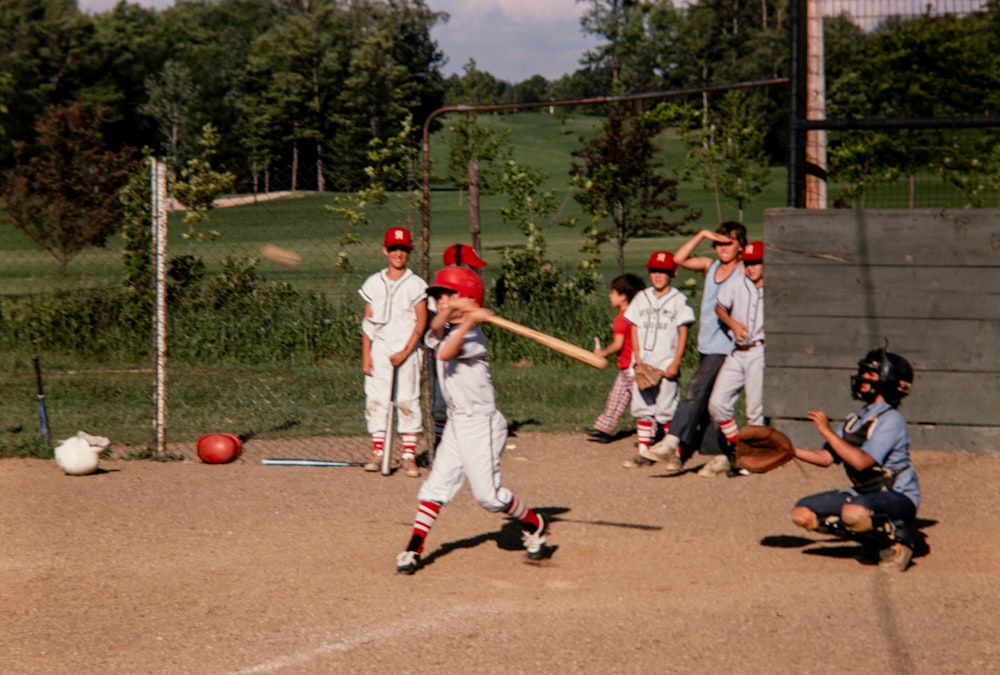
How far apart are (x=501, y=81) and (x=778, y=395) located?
404ft

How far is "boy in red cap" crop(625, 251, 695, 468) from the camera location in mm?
10062

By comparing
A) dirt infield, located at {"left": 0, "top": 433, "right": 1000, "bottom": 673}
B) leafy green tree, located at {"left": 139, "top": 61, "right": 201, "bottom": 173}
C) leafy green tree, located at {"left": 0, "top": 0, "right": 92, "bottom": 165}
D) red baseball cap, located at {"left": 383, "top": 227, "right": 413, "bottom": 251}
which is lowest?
dirt infield, located at {"left": 0, "top": 433, "right": 1000, "bottom": 673}

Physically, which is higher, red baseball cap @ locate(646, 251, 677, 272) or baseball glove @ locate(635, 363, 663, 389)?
red baseball cap @ locate(646, 251, 677, 272)

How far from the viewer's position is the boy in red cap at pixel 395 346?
9.66 m

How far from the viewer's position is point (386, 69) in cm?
5800

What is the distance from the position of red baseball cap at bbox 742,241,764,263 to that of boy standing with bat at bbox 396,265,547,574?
357 cm

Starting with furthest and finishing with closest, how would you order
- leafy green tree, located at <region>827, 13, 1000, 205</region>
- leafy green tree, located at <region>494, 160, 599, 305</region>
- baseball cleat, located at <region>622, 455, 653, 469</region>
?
leafy green tree, located at <region>827, 13, 1000, 205</region>
leafy green tree, located at <region>494, 160, 599, 305</region>
baseball cleat, located at <region>622, 455, 653, 469</region>

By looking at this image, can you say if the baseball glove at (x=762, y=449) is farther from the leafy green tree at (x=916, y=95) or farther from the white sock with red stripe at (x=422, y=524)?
the leafy green tree at (x=916, y=95)

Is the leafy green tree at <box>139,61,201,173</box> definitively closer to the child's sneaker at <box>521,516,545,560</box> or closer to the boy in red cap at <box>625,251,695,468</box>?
the boy in red cap at <box>625,251,695,468</box>

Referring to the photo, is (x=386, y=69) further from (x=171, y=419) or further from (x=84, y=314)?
(x=171, y=419)

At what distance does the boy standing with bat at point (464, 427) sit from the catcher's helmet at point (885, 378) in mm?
2013

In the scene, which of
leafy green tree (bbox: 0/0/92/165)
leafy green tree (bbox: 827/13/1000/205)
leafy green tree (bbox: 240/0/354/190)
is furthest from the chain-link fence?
leafy green tree (bbox: 0/0/92/165)

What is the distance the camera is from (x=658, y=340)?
33.3ft

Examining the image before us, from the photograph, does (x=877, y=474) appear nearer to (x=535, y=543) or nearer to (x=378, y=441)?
(x=535, y=543)
